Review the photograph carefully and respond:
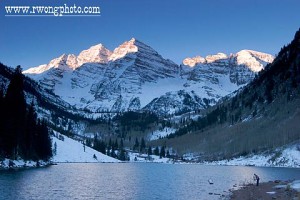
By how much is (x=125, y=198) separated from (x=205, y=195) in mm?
13008

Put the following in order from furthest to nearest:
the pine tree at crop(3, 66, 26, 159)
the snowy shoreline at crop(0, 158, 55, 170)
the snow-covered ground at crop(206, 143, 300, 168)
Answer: the snow-covered ground at crop(206, 143, 300, 168) → the pine tree at crop(3, 66, 26, 159) → the snowy shoreline at crop(0, 158, 55, 170)

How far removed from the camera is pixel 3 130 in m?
101

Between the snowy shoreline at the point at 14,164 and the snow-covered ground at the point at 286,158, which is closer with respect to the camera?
the snowy shoreline at the point at 14,164

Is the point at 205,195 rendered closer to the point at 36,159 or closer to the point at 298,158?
the point at 36,159

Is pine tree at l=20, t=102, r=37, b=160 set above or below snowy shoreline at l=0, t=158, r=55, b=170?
above

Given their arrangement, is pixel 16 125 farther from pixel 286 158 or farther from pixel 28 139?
pixel 286 158

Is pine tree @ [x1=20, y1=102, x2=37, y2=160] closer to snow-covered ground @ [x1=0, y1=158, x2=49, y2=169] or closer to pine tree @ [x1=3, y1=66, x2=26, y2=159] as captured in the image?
snow-covered ground @ [x1=0, y1=158, x2=49, y2=169]

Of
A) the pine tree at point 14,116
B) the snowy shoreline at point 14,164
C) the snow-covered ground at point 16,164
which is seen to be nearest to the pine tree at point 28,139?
the snow-covered ground at point 16,164

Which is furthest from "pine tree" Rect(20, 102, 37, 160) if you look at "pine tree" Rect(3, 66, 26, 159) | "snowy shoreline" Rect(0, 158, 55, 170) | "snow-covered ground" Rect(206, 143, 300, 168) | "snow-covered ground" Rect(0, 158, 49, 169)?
"snow-covered ground" Rect(206, 143, 300, 168)

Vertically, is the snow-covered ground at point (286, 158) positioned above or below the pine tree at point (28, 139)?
below

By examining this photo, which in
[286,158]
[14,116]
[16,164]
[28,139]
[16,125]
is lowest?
[286,158]

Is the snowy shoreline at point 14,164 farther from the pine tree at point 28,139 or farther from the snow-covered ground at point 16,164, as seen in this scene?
the pine tree at point 28,139

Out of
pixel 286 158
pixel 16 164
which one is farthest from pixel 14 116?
pixel 286 158

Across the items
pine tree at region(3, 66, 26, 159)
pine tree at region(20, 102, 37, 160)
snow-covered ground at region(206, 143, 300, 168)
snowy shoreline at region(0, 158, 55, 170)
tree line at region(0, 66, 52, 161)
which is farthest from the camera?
snow-covered ground at region(206, 143, 300, 168)
